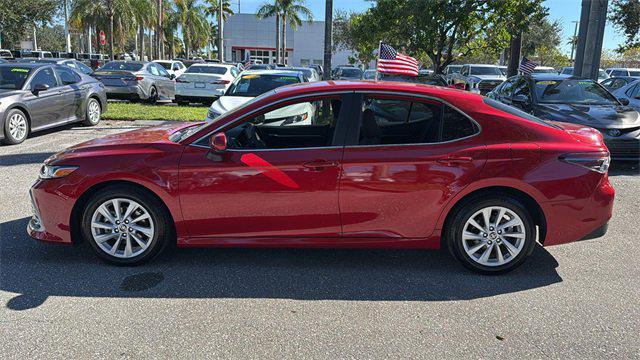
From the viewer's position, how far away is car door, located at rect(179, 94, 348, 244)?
4094mm

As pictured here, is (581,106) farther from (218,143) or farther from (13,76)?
(13,76)

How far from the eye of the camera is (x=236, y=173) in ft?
13.5

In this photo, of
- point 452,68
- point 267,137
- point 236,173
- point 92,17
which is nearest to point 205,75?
point 267,137

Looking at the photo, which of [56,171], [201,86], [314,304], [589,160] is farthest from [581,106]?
[201,86]

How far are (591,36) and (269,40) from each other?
6071cm

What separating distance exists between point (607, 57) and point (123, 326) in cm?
7492

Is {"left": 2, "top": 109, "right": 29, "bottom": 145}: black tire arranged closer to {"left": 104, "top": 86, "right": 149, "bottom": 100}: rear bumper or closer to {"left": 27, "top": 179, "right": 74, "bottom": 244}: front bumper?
{"left": 27, "top": 179, "right": 74, "bottom": 244}: front bumper

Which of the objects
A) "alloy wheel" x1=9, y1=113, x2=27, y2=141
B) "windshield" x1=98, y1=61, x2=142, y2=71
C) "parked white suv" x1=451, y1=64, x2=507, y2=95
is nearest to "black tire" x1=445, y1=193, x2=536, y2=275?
"alloy wheel" x1=9, y1=113, x2=27, y2=141

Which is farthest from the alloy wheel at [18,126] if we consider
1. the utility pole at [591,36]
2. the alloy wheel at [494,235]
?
the utility pole at [591,36]

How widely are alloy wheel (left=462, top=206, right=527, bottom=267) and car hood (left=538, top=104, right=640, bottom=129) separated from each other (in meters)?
5.04

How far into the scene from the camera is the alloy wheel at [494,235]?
13.8ft

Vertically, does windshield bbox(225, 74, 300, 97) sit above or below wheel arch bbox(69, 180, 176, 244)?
above

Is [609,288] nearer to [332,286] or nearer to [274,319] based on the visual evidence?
[332,286]

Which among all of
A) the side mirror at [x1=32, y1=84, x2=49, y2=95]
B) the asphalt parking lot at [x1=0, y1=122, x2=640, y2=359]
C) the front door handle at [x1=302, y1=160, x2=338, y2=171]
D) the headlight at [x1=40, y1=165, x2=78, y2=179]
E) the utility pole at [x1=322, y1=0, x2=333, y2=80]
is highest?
the utility pole at [x1=322, y1=0, x2=333, y2=80]
